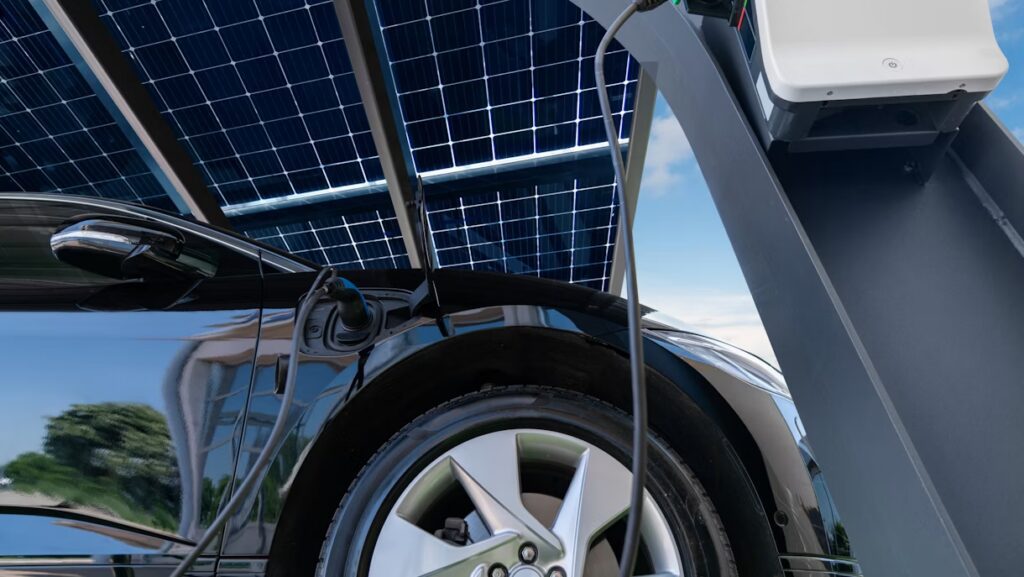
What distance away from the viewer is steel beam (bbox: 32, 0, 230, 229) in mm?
4250

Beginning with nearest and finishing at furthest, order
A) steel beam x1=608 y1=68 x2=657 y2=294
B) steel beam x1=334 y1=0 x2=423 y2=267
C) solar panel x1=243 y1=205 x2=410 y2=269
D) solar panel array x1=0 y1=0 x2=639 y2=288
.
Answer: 1. steel beam x1=334 y1=0 x2=423 y2=267
2. solar panel array x1=0 y1=0 x2=639 y2=288
3. steel beam x1=608 y1=68 x2=657 y2=294
4. solar panel x1=243 y1=205 x2=410 y2=269

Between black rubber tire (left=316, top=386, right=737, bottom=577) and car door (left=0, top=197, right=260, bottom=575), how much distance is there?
278 mm

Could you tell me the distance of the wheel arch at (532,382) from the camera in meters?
1.23

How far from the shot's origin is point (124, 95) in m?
4.56

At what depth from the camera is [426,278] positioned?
143 centimetres

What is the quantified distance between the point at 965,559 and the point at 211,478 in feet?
4.13

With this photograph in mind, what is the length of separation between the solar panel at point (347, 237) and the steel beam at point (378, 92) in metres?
0.39

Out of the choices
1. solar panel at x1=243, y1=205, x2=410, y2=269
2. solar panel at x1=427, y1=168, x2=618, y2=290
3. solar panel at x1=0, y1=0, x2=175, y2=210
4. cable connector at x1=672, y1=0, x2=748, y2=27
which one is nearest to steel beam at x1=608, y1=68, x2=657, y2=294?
solar panel at x1=427, y1=168, x2=618, y2=290

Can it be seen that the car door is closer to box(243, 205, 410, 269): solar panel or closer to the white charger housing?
the white charger housing

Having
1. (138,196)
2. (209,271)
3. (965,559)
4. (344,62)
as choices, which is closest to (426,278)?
(209,271)

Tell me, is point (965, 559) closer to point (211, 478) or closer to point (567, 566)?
point (567, 566)

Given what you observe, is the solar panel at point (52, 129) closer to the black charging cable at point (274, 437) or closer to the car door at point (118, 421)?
the car door at point (118, 421)

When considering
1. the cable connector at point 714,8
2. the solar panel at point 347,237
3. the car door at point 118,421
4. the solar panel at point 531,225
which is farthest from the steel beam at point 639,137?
the car door at point 118,421

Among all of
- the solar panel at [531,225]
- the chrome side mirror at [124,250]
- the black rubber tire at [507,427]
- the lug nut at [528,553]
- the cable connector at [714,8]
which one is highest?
the solar panel at [531,225]
